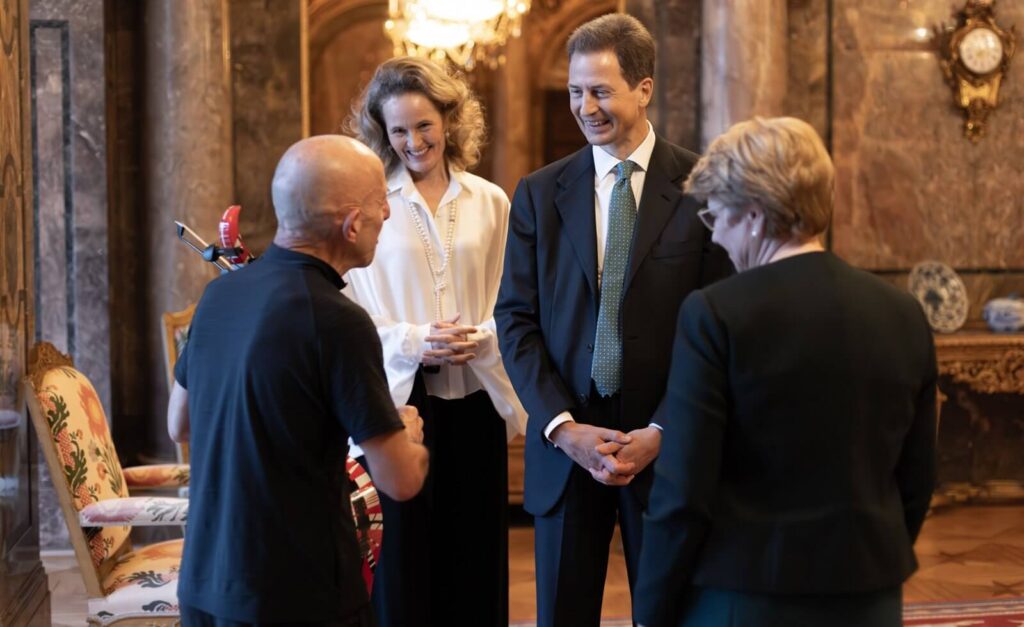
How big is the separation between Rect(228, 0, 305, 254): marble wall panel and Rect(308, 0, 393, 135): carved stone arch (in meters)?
6.77

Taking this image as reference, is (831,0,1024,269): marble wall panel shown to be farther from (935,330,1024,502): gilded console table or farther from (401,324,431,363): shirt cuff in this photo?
(401,324,431,363): shirt cuff

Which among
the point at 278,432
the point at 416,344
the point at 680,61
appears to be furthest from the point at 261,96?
the point at 278,432

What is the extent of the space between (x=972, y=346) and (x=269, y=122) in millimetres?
4056

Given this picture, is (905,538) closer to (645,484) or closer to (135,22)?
(645,484)

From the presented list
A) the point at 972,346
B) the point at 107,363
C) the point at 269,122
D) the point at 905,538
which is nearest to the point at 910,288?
the point at 972,346

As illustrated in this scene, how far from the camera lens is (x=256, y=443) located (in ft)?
7.11

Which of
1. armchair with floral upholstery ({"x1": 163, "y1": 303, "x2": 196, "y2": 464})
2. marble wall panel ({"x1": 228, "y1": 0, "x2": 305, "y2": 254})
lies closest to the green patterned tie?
armchair with floral upholstery ({"x1": 163, "y1": 303, "x2": 196, "y2": 464})

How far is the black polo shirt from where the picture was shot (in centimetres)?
216

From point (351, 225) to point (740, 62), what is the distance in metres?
4.82

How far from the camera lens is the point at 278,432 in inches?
85.4

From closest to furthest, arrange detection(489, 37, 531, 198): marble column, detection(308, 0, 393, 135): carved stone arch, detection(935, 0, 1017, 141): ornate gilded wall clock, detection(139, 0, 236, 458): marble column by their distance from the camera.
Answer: detection(139, 0, 236, 458): marble column, detection(935, 0, 1017, 141): ornate gilded wall clock, detection(489, 37, 531, 198): marble column, detection(308, 0, 393, 135): carved stone arch

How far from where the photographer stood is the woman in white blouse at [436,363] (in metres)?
3.35

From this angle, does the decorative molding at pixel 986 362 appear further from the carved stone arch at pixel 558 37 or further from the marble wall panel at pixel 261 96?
the carved stone arch at pixel 558 37

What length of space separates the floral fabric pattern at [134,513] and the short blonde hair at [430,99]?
3.77ft
